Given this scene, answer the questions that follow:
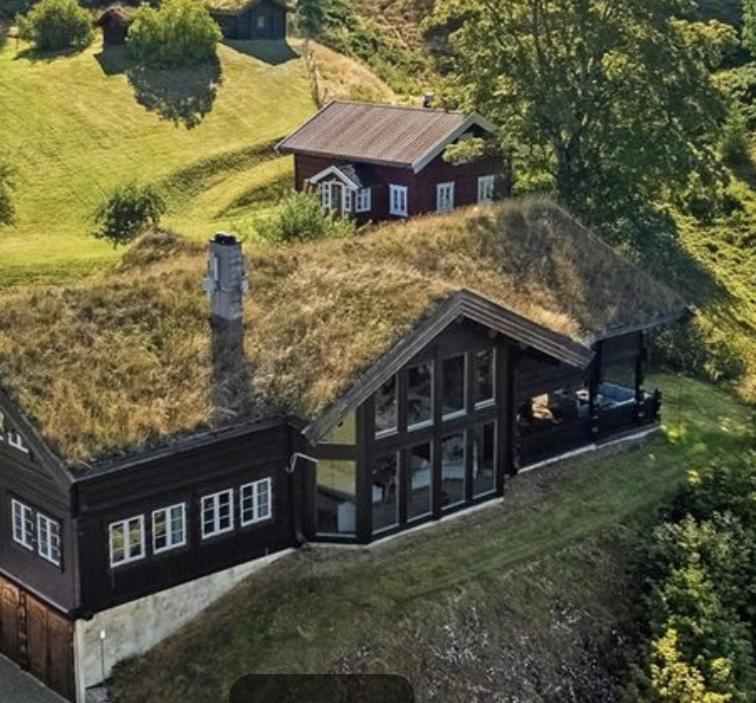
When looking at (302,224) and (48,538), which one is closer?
(48,538)

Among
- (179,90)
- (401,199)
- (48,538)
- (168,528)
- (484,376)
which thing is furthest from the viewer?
(179,90)

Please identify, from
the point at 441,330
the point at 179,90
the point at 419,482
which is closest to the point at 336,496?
the point at 419,482

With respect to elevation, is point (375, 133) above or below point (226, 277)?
below

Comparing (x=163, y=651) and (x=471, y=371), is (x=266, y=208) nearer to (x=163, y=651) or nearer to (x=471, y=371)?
(x=471, y=371)

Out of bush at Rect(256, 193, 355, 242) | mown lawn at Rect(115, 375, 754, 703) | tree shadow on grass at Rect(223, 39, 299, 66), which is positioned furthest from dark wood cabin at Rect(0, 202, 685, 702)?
tree shadow on grass at Rect(223, 39, 299, 66)

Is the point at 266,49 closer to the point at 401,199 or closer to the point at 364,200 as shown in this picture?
the point at 364,200

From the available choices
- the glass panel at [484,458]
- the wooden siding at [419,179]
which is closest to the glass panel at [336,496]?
the glass panel at [484,458]

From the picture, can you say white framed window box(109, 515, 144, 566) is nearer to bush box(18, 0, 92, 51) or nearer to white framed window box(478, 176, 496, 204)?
white framed window box(478, 176, 496, 204)
